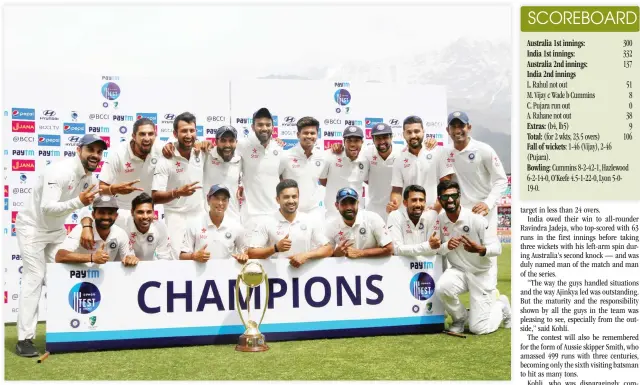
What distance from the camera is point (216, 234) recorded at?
7.18m

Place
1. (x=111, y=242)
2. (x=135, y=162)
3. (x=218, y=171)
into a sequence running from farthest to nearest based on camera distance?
(x=218, y=171) → (x=135, y=162) → (x=111, y=242)

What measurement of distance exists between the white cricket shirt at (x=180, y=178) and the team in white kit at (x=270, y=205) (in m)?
0.01

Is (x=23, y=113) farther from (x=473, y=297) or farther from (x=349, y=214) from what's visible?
(x=473, y=297)

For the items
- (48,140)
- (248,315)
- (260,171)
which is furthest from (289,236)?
(48,140)

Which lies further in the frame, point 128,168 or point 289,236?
point 128,168

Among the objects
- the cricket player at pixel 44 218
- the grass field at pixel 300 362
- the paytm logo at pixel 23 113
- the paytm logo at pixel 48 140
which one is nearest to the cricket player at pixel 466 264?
the grass field at pixel 300 362

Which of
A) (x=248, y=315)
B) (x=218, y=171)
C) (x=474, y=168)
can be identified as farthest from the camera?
(x=218, y=171)

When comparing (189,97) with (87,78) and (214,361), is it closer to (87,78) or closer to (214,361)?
(87,78)

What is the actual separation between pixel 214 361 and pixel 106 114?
5.05m

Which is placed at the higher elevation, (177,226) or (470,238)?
(177,226)

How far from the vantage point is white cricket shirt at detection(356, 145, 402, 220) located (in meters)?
8.45

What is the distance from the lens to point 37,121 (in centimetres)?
959

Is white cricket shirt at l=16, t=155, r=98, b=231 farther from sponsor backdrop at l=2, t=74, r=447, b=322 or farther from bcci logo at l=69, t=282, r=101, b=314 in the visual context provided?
sponsor backdrop at l=2, t=74, r=447, b=322

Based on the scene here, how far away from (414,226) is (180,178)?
273 cm
